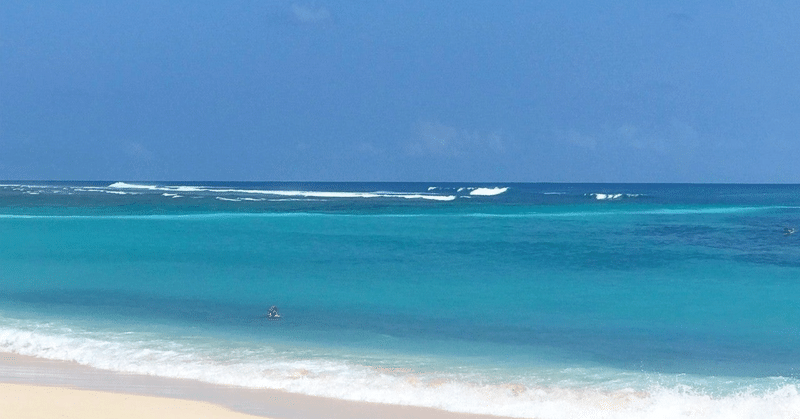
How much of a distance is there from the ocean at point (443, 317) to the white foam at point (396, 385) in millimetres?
24

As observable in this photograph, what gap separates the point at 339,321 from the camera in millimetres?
10297

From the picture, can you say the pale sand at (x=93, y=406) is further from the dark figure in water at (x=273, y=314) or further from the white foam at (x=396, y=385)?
the dark figure in water at (x=273, y=314)

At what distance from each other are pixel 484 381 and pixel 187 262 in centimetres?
1115

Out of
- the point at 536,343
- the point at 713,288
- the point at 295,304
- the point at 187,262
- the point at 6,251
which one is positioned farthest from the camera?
the point at 6,251

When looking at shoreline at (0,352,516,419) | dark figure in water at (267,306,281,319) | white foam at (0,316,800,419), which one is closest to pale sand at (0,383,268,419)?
shoreline at (0,352,516,419)

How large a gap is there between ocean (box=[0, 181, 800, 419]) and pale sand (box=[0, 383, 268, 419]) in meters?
0.93

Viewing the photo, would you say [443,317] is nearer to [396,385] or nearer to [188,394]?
[396,385]

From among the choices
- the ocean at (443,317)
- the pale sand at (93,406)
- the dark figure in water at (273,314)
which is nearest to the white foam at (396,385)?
the ocean at (443,317)

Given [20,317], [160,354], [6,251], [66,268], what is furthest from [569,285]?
[6,251]

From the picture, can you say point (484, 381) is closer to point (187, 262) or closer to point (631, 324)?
point (631, 324)

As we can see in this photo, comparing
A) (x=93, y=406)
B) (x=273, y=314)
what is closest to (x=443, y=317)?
(x=273, y=314)

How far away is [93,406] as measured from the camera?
5.95m

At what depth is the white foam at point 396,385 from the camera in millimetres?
6262

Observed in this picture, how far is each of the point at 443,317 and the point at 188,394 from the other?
4.67 metres
